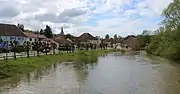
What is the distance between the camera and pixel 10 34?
335ft

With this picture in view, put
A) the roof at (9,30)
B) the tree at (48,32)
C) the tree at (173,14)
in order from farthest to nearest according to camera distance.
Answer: the tree at (48,32)
the roof at (9,30)
the tree at (173,14)

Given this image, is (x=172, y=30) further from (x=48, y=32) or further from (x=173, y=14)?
(x=48, y=32)

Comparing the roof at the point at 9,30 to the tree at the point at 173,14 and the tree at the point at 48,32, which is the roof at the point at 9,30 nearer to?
the tree at the point at 48,32

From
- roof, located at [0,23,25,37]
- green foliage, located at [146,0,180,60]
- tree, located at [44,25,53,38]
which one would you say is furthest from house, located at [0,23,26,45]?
green foliage, located at [146,0,180,60]

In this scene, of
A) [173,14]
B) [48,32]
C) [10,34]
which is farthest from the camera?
[48,32]

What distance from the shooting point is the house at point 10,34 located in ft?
327

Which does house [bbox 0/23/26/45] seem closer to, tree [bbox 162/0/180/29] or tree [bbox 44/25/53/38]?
tree [bbox 44/25/53/38]

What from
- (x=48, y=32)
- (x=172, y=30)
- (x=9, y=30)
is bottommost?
(x=172, y=30)

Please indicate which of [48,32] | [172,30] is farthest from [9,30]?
[172,30]

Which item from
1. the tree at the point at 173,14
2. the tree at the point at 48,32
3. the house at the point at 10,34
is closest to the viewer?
the tree at the point at 173,14

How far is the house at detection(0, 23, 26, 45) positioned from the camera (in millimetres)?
A: 99750

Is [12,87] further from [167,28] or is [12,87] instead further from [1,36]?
[1,36]

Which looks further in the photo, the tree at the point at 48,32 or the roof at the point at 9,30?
the tree at the point at 48,32

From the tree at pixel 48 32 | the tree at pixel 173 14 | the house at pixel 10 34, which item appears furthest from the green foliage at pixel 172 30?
the tree at pixel 48 32
